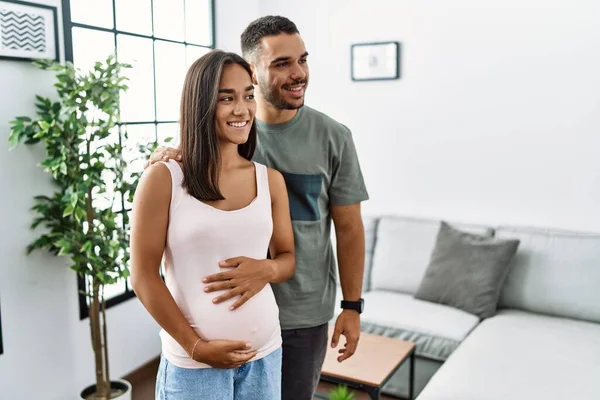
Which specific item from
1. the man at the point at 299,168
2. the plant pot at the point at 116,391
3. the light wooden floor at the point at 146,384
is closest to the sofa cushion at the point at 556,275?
the light wooden floor at the point at 146,384

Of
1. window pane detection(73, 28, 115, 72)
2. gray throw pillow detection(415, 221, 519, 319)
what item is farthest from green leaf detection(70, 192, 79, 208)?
gray throw pillow detection(415, 221, 519, 319)

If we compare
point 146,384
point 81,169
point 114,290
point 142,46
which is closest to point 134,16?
point 142,46

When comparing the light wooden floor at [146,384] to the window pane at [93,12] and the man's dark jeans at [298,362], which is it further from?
the window pane at [93,12]

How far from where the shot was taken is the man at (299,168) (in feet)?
5.10

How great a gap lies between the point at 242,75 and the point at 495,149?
97.7 inches

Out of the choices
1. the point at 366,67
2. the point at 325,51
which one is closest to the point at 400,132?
the point at 366,67

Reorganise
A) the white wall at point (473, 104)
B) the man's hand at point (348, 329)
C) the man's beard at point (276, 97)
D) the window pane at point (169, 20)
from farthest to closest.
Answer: the window pane at point (169, 20) < the white wall at point (473, 104) < the man's hand at point (348, 329) < the man's beard at point (276, 97)

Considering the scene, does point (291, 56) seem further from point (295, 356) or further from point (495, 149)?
point (495, 149)

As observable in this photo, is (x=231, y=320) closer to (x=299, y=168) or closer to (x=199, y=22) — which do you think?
(x=299, y=168)

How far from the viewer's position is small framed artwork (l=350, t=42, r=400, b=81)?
366cm

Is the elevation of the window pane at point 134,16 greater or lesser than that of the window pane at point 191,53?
greater

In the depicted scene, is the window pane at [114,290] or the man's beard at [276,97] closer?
the man's beard at [276,97]

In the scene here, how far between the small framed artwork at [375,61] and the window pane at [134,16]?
1283 mm

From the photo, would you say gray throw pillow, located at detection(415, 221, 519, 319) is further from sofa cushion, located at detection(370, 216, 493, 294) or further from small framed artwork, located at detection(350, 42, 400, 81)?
small framed artwork, located at detection(350, 42, 400, 81)
